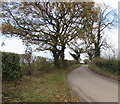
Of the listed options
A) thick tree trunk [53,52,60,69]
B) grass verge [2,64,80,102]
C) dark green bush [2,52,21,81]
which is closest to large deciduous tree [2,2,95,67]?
thick tree trunk [53,52,60,69]

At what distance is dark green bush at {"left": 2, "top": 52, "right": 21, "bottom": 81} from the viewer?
5820 millimetres

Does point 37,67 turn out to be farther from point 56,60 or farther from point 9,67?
point 56,60

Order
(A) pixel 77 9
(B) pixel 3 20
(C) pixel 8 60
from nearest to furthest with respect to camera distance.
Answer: (C) pixel 8 60, (B) pixel 3 20, (A) pixel 77 9

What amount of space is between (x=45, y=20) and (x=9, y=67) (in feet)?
28.3

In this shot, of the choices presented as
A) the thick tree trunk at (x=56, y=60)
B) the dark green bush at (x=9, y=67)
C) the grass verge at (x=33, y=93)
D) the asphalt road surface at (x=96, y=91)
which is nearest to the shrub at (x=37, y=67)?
the dark green bush at (x=9, y=67)

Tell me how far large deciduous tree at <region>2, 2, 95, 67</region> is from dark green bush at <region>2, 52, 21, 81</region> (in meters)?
6.13

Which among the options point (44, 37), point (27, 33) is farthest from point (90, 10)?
point (27, 33)

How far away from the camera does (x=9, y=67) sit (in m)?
6.24

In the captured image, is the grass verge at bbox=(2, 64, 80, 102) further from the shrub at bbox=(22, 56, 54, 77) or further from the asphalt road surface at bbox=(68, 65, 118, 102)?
the shrub at bbox=(22, 56, 54, 77)

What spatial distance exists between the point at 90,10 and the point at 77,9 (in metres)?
1.73

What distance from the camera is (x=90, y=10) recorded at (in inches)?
560

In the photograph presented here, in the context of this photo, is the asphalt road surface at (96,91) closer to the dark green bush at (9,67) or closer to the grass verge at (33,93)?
the grass verge at (33,93)

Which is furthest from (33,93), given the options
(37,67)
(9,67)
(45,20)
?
(45,20)

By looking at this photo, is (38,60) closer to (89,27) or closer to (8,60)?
(8,60)
